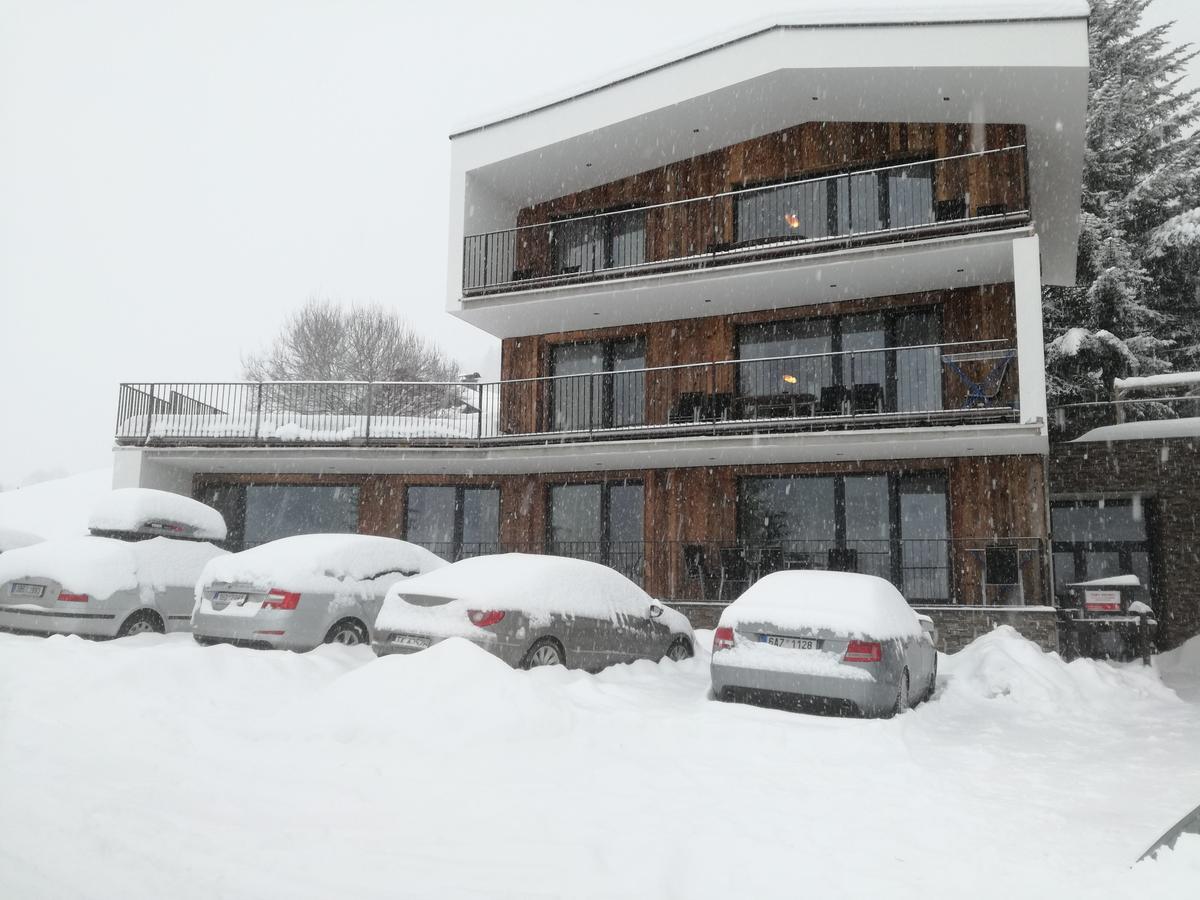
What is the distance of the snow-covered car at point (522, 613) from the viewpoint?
8.10 metres

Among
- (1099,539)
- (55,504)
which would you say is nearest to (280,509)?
(1099,539)

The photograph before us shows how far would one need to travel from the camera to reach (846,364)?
15.9 metres

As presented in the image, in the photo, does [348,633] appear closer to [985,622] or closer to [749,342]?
[985,622]

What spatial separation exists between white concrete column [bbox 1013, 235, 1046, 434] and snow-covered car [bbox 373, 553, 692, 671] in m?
7.18

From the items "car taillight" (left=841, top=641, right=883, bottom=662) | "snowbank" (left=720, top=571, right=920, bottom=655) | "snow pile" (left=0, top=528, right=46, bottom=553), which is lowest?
"car taillight" (left=841, top=641, right=883, bottom=662)

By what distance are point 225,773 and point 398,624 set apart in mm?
3324

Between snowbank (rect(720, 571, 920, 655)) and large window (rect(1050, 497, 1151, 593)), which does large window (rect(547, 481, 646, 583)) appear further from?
snowbank (rect(720, 571, 920, 655))

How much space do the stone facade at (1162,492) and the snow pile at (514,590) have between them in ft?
38.7

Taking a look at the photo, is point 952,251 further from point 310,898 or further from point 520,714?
point 310,898

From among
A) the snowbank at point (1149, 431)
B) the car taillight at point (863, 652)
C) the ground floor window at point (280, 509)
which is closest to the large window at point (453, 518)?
the ground floor window at point (280, 509)

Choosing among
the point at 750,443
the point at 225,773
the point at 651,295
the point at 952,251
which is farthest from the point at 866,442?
the point at 225,773

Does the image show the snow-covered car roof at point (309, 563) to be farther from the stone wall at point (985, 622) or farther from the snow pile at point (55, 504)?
the snow pile at point (55, 504)

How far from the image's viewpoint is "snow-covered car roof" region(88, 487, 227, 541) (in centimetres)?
1148

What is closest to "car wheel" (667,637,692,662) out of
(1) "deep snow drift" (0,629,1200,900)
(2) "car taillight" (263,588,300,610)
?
(1) "deep snow drift" (0,629,1200,900)
